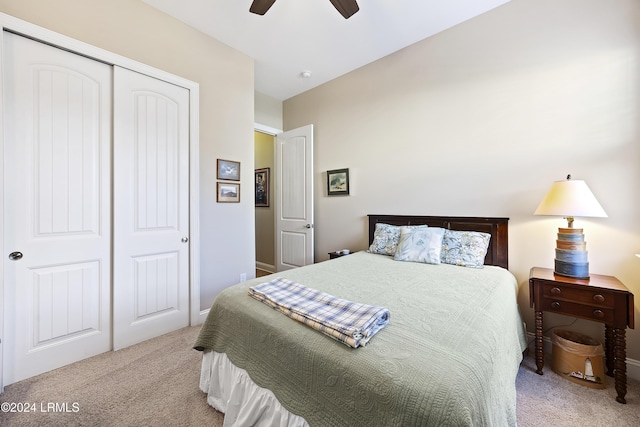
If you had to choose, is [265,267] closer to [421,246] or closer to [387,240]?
[387,240]


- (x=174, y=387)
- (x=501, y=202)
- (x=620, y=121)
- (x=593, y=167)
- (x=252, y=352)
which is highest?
(x=620, y=121)

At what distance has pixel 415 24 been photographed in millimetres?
2520

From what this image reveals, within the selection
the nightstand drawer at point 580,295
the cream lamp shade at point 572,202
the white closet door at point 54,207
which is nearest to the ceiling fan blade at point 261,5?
the white closet door at point 54,207

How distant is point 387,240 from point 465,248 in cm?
72

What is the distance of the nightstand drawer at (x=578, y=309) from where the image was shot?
5.35ft

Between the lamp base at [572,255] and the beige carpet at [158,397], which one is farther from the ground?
the lamp base at [572,255]

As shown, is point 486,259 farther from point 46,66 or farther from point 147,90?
point 46,66

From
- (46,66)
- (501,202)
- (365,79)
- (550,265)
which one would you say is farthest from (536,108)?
(46,66)

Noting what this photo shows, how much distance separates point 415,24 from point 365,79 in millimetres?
830

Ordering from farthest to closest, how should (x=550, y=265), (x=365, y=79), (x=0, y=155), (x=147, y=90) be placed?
1. (x=365, y=79)
2. (x=147, y=90)
3. (x=550, y=265)
4. (x=0, y=155)

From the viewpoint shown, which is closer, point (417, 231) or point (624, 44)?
point (624, 44)

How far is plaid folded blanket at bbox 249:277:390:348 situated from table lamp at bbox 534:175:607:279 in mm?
1569

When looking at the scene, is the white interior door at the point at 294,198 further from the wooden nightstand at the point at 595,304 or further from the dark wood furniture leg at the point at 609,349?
the dark wood furniture leg at the point at 609,349

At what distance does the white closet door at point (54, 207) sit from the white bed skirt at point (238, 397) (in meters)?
1.21
